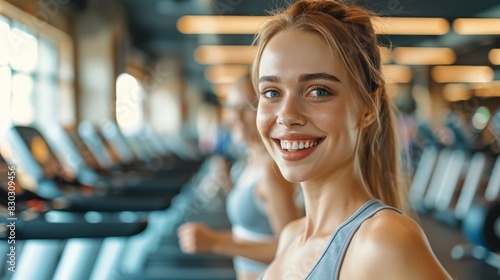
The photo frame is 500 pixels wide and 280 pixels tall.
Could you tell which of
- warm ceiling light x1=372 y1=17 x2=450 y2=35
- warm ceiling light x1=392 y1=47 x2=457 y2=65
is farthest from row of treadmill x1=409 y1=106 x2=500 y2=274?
warm ceiling light x1=372 y1=17 x2=450 y2=35

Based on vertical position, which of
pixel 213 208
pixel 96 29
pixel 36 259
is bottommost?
pixel 213 208

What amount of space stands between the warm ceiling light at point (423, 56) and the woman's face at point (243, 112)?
2.32 m

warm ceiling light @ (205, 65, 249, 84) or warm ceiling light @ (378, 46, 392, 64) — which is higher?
warm ceiling light @ (205, 65, 249, 84)

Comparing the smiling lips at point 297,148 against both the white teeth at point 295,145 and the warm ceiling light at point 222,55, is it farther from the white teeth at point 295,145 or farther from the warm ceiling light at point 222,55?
the warm ceiling light at point 222,55

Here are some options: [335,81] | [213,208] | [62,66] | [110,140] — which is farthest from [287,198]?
[213,208]

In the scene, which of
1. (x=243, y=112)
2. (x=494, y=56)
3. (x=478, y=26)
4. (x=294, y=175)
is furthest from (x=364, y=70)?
(x=478, y=26)

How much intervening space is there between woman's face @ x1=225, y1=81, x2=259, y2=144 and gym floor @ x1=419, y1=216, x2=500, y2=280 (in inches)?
60.4

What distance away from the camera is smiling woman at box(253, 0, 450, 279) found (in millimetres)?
866

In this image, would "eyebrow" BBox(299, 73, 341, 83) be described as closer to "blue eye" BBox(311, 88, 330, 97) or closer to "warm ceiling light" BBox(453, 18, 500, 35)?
"blue eye" BBox(311, 88, 330, 97)

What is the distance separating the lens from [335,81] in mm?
910

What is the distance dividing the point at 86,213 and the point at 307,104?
7.08 ft

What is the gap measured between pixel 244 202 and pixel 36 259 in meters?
0.80

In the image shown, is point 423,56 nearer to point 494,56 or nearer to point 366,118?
point 494,56

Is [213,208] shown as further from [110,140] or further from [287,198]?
[287,198]
